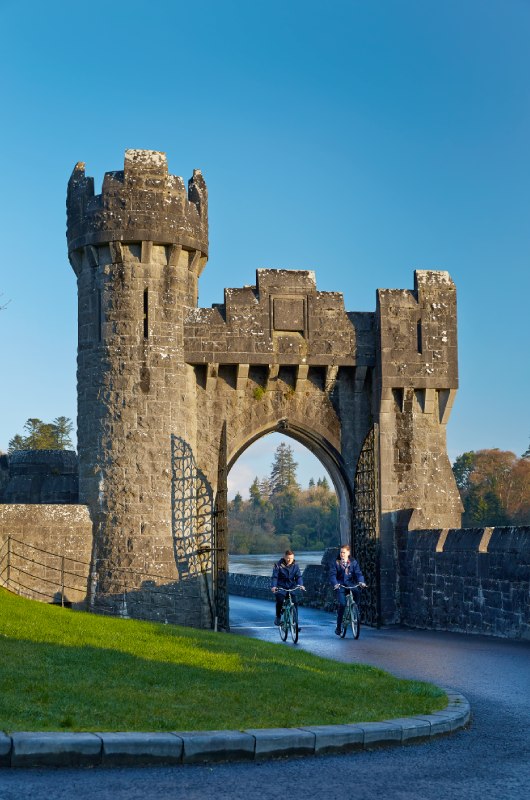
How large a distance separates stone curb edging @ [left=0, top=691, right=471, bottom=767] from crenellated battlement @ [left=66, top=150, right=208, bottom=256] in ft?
43.9

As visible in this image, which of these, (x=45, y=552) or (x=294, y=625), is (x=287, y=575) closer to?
(x=294, y=625)

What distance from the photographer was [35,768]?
→ 19.2 ft

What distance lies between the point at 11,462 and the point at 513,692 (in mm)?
14324

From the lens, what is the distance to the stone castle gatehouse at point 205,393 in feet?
60.5

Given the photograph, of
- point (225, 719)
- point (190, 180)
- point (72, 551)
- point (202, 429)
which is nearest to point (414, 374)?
point (202, 429)

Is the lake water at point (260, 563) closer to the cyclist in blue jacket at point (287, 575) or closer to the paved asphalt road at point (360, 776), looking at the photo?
the cyclist in blue jacket at point (287, 575)

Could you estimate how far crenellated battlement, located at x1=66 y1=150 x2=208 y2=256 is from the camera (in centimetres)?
1872

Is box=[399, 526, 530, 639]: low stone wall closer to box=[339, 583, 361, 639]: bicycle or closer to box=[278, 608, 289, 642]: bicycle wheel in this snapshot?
box=[339, 583, 361, 639]: bicycle

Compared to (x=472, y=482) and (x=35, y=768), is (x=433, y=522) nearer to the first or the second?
(x=35, y=768)

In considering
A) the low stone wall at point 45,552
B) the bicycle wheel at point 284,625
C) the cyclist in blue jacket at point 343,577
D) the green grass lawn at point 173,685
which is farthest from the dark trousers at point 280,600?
the low stone wall at point 45,552

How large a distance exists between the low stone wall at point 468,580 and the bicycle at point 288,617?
9.74ft

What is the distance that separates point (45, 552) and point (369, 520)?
6.32 metres

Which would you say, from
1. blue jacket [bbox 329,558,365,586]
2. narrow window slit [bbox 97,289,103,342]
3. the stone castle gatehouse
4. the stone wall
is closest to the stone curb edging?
blue jacket [bbox 329,558,365,586]

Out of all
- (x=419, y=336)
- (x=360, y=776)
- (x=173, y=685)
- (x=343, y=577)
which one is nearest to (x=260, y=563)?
(x=419, y=336)
